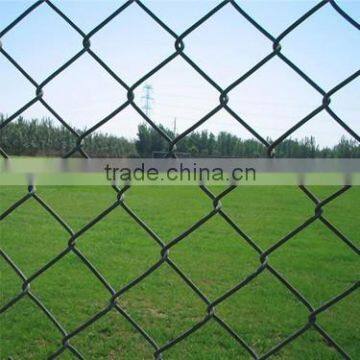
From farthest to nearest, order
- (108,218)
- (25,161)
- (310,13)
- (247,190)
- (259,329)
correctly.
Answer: (247,190) < (108,218) < (259,329) < (25,161) < (310,13)

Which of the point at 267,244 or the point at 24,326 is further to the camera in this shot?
the point at 267,244

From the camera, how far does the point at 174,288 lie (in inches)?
201

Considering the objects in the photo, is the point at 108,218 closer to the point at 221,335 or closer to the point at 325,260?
the point at 325,260

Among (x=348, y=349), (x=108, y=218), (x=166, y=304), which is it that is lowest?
(x=348, y=349)

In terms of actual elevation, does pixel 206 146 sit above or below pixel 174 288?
above

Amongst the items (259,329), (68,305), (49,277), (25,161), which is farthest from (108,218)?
(25,161)

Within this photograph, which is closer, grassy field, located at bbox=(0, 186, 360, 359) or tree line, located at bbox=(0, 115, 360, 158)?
tree line, located at bbox=(0, 115, 360, 158)

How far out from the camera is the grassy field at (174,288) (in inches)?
144

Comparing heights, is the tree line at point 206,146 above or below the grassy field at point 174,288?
above

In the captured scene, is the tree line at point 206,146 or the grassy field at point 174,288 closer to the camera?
the tree line at point 206,146

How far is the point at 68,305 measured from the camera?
451cm

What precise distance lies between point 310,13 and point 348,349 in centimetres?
355

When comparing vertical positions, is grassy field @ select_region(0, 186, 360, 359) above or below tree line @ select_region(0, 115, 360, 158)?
below

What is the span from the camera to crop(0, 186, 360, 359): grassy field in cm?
367
